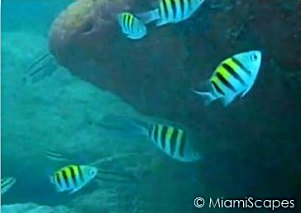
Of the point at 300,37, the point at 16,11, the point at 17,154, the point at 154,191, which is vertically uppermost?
the point at 16,11

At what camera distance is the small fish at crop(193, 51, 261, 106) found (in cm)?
231

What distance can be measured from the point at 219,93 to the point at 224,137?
0.52 feet

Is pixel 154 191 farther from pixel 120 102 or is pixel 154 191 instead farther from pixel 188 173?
pixel 120 102

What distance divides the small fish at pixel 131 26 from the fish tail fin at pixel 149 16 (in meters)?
0.02

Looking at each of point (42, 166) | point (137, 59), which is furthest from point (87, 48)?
point (42, 166)

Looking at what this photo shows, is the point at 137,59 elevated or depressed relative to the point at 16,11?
depressed

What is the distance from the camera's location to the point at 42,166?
251 cm

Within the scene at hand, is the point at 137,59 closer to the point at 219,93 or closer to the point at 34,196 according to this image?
the point at 219,93

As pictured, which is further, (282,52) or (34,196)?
(34,196)

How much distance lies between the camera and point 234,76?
229 centimetres

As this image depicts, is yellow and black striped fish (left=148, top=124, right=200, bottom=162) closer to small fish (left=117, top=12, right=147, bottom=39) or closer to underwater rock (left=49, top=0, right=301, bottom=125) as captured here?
underwater rock (left=49, top=0, right=301, bottom=125)

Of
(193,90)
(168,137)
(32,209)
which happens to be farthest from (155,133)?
(32,209)

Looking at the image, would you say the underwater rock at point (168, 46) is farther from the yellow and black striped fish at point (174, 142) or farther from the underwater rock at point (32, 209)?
the underwater rock at point (32, 209)

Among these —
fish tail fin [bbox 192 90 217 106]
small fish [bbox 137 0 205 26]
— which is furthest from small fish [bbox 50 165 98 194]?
small fish [bbox 137 0 205 26]
